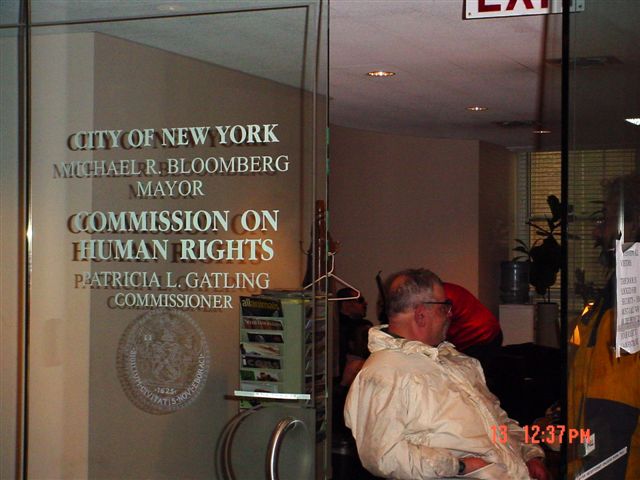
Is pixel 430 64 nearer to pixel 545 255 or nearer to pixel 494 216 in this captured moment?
pixel 545 255

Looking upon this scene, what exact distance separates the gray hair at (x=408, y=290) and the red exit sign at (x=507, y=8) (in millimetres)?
953

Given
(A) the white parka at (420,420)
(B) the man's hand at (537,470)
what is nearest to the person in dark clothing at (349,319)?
(B) the man's hand at (537,470)

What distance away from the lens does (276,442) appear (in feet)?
8.99

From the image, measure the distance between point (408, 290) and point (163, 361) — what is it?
895 mm

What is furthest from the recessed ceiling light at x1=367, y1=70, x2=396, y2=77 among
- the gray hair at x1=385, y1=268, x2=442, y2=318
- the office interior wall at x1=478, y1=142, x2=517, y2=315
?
the office interior wall at x1=478, y1=142, x2=517, y2=315

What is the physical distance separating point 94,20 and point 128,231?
2.41 ft

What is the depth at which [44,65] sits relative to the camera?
3064 millimetres

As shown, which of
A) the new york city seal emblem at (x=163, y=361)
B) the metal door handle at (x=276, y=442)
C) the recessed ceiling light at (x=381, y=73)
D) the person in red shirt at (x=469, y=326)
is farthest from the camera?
the recessed ceiling light at (x=381, y=73)

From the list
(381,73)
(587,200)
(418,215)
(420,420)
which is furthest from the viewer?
(418,215)

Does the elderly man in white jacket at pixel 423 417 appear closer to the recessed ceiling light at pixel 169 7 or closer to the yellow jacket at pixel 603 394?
the yellow jacket at pixel 603 394

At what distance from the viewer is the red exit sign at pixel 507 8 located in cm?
317

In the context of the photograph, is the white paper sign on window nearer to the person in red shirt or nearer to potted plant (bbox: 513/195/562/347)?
the person in red shirt

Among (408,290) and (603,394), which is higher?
(408,290)
